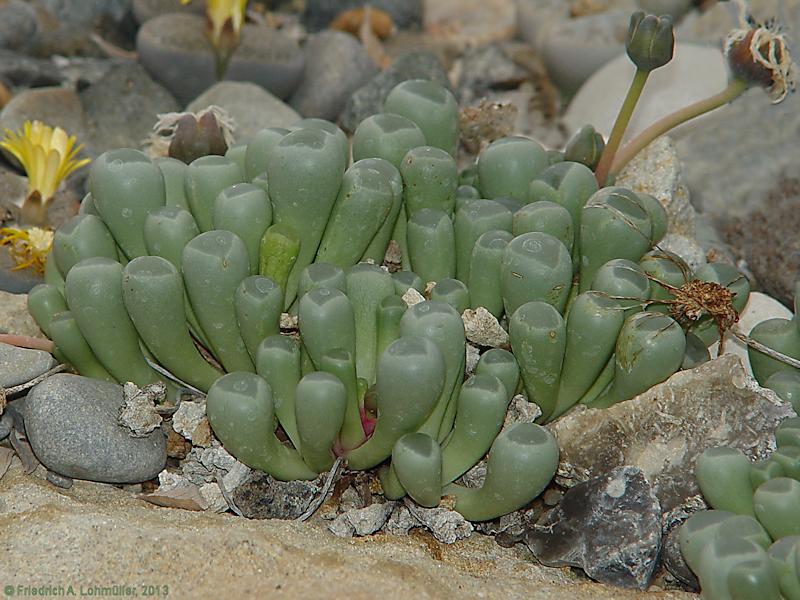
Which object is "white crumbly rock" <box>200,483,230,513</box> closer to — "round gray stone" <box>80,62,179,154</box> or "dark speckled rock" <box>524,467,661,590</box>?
"dark speckled rock" <box>524,467,661,590</box>

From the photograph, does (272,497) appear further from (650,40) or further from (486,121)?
(486,121)

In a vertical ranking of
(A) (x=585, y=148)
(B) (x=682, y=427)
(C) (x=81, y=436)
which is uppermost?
(A) (x=585, y=148)

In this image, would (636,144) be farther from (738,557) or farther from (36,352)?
(36,352)

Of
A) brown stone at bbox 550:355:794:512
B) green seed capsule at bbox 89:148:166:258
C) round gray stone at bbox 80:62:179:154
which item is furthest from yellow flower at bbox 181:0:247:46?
brown stone at bbox 550:355:794:512

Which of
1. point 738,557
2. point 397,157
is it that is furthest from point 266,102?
point 738,557

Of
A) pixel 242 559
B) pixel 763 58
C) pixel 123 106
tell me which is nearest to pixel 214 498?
pixel 242 559

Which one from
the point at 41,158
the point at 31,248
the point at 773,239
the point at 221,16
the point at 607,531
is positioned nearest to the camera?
the point at 607,531
